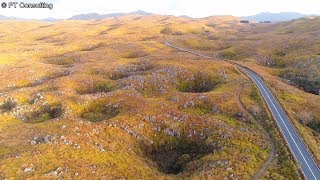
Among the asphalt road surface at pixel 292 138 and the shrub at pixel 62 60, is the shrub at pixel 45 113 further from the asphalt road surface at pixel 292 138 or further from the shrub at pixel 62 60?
the shrub at pixel 62 60

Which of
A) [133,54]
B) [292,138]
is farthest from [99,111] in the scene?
[133,54]

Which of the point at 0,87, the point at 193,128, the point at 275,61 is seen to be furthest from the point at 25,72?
the point at 275,61

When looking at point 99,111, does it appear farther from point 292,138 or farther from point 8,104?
point 292,138

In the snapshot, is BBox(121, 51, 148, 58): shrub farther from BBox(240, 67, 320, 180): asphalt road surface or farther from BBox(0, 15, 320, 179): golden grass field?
BBox(240, 67, 320, 180): asphalt road surface

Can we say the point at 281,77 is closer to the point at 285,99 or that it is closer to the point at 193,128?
the point at 285,99

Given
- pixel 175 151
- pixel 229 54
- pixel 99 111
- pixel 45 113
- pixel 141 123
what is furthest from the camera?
pixel 229 54

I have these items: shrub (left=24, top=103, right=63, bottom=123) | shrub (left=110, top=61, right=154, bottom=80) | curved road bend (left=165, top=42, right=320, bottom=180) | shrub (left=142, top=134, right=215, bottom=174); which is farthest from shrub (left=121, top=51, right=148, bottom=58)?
shrub (left=142, top=134, right=215, bottom=174)
